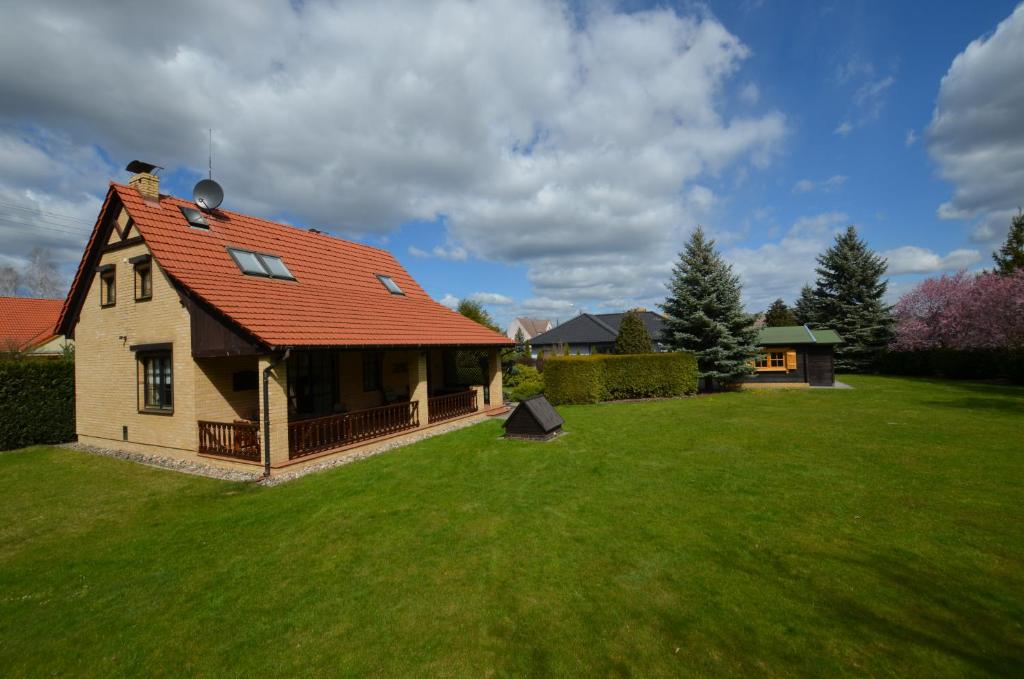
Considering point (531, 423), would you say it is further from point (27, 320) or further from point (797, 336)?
point (27, 320)

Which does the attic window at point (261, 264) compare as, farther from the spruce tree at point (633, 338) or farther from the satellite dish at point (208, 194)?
the spruce tree at point (633, 338)

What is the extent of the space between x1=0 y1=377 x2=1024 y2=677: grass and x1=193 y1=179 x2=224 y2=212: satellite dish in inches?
322

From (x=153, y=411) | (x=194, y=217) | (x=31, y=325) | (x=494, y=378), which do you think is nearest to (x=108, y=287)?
(x=194, y=217)

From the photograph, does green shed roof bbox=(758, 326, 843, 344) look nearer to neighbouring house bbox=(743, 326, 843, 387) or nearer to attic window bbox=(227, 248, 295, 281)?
neighbouring house bbox=(743, 326, 843, 387)

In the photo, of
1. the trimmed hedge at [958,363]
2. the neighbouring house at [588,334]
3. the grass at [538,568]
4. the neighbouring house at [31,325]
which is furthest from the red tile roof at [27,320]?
the trimmed hedge at [958,363]

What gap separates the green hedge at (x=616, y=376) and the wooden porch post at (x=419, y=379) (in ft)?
23.1

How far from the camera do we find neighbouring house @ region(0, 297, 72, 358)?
83.7 ft

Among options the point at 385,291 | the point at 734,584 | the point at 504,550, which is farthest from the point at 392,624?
the point at 385,291

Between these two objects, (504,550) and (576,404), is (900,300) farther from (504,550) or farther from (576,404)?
(504,550)

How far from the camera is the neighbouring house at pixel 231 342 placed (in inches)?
395

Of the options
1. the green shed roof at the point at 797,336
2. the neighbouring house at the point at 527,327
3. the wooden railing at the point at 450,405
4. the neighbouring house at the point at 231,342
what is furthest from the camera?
the neighbouring house at the point at 527,327

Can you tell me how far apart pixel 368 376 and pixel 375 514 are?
27.4 ft

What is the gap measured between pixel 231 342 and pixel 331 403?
4.25 m

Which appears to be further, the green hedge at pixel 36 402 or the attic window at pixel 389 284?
the attic window at pixel 389 284
